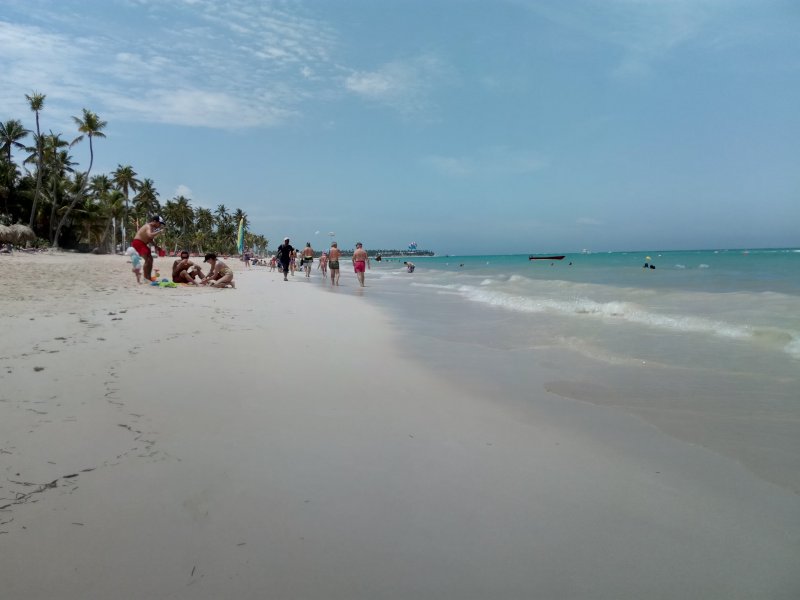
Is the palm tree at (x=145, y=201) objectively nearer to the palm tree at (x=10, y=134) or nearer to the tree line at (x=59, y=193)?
the tree line at (x=59, y=193)

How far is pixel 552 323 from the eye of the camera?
25.6ft

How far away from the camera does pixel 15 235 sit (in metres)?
31.6

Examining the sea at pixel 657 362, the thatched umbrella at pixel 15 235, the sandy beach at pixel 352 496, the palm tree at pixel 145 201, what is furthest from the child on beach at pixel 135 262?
the palm tree at pixel 145 201

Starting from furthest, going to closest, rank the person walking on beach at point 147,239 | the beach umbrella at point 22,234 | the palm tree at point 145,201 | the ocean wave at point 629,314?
1. the palm tree at point 145,201
2. the beach umbrella at point 22,234
3. the person walking on beach at point 147,239
4. the ocean wave at point 629,314

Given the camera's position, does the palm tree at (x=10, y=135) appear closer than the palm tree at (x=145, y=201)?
Yes

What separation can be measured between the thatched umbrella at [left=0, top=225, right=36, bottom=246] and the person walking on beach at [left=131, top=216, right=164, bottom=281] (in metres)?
26.9

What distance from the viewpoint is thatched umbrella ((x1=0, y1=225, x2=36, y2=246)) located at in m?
30.1

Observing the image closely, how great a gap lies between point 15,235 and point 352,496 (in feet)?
132

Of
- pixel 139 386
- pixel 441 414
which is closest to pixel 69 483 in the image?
pixel 139 386

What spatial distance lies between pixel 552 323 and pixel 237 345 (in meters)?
5.27

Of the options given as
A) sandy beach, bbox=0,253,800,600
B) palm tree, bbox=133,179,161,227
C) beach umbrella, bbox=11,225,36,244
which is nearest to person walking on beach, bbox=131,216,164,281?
sandy beach, bbox=0,253,800,600

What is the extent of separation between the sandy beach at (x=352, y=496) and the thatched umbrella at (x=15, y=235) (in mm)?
35359

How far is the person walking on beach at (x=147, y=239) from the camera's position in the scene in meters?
10.8

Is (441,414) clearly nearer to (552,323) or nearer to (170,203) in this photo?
(552,323)
